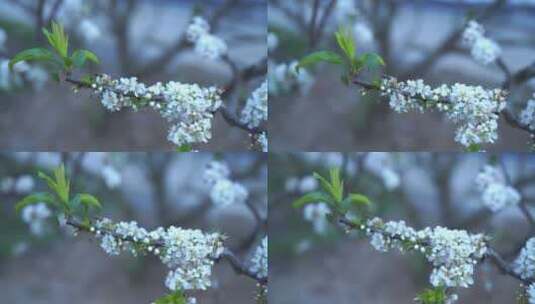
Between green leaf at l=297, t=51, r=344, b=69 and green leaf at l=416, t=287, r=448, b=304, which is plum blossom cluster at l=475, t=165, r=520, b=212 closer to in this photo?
green leaf at l=416, t=287, r=448, b=304

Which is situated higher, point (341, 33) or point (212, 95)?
point (341, 33)

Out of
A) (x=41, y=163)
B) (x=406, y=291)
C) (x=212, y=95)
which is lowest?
(x=406, y=291)

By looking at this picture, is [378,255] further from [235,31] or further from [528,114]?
[235,31]

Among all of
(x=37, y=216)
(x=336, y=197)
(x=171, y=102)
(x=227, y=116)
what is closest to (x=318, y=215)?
(x=336, y=197)

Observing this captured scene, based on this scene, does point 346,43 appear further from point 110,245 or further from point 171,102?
point 110,245

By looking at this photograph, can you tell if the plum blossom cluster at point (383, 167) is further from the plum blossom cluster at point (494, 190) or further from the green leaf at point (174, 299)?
the green leaf at point (174, 299)

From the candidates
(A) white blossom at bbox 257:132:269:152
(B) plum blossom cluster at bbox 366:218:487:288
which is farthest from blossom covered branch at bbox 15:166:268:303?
(B) plum blossom cluster at bbox 366:218:487:288

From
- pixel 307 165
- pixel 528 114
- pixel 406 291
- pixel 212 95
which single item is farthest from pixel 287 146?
pixel 528 114
